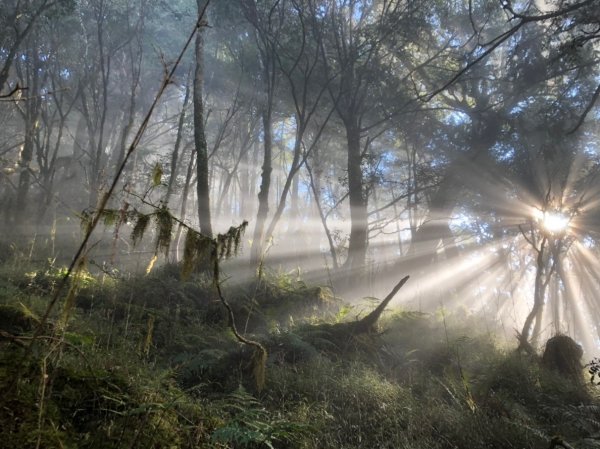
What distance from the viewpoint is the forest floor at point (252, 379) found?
244 centimetres

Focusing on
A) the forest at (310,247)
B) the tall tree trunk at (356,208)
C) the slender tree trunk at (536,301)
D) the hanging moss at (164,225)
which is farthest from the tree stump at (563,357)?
the hanging moss at (164,225)

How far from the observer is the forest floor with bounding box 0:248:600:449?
2443mm

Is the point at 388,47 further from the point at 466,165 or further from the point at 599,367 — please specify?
the point at 599,367

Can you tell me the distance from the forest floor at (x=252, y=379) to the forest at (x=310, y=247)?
3cm

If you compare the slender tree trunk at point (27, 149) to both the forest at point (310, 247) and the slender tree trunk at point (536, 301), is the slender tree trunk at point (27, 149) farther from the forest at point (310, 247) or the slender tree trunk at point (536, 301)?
the slender tree trunk at point (536, 301)

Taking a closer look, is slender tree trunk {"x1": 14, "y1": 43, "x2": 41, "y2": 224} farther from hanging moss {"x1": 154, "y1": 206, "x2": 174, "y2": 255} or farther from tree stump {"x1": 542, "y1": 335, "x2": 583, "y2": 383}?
tree stump {"x1": 542, "y1": 335, "x2": 583, "y2": 383}

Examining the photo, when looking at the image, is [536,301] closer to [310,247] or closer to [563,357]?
[563,357]

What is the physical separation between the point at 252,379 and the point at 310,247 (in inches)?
700

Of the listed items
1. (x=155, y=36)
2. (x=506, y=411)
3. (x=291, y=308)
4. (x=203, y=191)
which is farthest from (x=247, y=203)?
(x=506, y=411)

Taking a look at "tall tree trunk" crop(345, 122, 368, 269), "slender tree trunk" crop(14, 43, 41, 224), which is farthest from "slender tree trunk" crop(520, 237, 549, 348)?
"slender tree trunk" crop(14, 43, 41, 224)

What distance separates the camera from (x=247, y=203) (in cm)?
2664

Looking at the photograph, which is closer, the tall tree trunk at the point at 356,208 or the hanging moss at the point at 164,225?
the hanging moss at the point at 164,225

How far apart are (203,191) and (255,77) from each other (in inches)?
326

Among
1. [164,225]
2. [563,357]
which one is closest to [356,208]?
[563,357]
